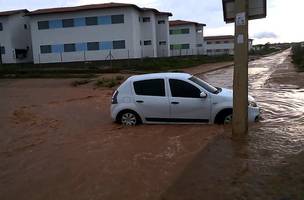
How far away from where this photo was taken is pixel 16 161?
8289mm

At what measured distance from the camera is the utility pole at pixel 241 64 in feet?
25.7

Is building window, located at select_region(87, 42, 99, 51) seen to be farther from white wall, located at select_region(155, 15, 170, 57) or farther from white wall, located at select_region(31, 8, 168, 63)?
white wall, located at select_region(155, 15, 170, 57)

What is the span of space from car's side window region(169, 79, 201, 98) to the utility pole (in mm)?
2038

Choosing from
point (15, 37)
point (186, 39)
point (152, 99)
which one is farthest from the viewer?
point (186, 39)

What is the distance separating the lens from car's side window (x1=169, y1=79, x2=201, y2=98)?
10.1 metres

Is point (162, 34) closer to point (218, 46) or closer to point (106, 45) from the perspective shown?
point (106, 45)

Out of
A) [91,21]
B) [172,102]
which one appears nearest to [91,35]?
[91,21]

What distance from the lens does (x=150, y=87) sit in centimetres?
1057

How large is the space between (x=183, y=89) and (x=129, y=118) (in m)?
1.72

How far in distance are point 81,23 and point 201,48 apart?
3679 centimetres

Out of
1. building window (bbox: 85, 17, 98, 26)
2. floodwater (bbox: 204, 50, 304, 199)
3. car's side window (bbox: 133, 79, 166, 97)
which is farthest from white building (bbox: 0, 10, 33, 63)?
floodwater (bbox: 204, 50, 304, 199)

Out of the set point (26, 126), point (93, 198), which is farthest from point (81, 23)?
point (93, 198)

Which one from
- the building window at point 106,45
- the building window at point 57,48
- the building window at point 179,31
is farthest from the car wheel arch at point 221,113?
the building window at point 179,31

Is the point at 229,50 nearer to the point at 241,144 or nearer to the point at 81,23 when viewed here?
the point at 81,23
